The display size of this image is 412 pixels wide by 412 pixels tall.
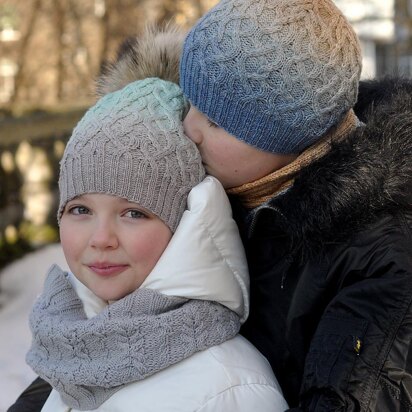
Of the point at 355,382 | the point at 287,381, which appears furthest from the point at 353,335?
the point at 287,381

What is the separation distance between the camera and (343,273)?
1.90m

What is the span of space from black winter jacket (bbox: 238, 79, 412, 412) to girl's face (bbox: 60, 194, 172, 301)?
0.94ft

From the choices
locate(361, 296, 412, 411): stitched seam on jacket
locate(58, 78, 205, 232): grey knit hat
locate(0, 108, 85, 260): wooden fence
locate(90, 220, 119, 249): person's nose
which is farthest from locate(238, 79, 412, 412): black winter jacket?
locate(0, 108, 85, 260): wooden fence

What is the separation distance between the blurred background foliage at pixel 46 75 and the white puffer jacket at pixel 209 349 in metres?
4.79

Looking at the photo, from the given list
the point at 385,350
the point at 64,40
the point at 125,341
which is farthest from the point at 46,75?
the point at 385,350

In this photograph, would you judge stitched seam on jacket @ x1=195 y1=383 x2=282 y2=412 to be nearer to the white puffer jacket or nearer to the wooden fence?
the white puffer jacket

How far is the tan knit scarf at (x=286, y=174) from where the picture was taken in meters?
2.06

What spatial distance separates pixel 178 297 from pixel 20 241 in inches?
206

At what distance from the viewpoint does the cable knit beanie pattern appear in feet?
6.48

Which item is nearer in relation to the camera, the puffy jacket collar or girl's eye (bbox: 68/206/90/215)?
the puffy jacket collar

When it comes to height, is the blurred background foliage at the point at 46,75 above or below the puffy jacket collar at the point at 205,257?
below

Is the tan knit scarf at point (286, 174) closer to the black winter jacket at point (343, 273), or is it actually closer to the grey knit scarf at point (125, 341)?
the black winter jacket at point (343, 273)

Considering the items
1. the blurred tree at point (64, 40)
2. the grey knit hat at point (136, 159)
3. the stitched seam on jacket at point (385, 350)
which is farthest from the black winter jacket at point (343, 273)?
the blurred tree at point (64, 40)

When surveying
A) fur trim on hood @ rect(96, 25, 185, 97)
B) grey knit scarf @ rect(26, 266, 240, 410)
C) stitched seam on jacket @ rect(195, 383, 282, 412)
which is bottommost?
stitched seam on jacket @ rect(195, 383, 282, 412)
